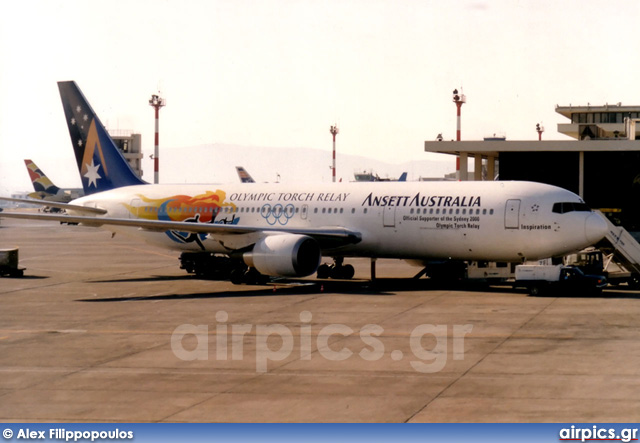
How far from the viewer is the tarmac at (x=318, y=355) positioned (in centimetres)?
1448

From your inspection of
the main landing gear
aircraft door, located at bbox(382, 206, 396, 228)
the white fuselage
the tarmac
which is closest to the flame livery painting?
the white fuselage

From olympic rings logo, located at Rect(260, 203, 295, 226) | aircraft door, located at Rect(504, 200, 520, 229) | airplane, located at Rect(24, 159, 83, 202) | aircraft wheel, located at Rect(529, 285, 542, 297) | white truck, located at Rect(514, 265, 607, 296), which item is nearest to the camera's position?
white truck, located at Rect(514, 265, 607, 296)

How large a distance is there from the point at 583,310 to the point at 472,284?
9.87m

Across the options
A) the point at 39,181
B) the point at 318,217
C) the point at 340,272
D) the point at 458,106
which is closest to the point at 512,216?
the point at 318,217

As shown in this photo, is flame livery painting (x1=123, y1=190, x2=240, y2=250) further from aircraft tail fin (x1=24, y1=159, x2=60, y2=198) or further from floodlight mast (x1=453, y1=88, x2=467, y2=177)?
aircraft tail fin (x1=24, y1=159, x2=60, y2=198)

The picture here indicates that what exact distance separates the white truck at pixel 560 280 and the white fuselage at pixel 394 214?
1.32 meters

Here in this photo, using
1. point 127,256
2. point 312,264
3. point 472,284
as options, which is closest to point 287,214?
point 312,264

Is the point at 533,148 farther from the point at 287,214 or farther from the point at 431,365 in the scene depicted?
the point at 431,365

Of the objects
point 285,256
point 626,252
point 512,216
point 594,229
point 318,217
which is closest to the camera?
point 594,229

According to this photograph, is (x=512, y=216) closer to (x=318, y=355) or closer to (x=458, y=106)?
(x=318, y=355)

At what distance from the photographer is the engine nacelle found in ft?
112

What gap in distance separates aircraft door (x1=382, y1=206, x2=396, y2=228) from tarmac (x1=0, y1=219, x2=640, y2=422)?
2.66 meters

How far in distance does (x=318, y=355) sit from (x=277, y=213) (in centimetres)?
2058

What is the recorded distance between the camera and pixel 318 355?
19500mm
